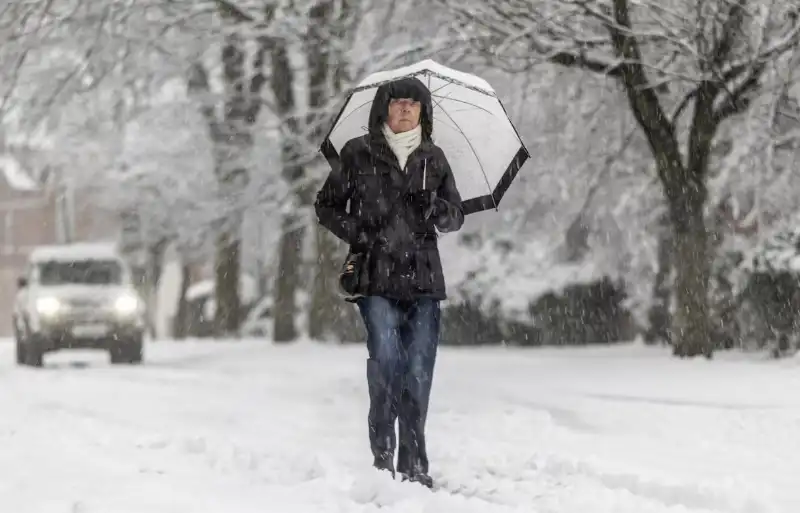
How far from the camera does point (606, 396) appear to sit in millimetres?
11305

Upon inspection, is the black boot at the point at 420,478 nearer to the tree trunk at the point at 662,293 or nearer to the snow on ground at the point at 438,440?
the snow on ground at the point at 438,440

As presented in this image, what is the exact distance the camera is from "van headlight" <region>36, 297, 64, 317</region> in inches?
698

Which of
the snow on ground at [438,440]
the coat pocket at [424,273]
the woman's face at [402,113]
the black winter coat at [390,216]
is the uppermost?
the woman's face at [402,113]

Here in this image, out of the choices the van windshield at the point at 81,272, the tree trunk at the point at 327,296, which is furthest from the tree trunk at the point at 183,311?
the van windshield at the point at 81,272

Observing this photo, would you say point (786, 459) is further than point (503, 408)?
No

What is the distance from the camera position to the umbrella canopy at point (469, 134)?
7367 mm

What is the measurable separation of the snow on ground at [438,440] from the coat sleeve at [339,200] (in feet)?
4.02

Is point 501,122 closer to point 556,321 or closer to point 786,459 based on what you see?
point 786,459

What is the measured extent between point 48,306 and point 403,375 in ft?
39.3

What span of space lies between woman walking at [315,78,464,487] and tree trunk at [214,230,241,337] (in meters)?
21.5

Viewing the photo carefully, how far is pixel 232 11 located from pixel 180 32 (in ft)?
2.87

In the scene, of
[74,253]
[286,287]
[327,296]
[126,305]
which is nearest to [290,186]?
[327,296]

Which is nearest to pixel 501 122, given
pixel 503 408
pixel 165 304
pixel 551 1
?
pixel 503 408

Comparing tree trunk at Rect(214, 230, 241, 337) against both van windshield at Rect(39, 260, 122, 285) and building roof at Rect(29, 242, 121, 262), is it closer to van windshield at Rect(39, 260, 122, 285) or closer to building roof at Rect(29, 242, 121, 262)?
building roof at Rect(29, 242, 121, 262)
